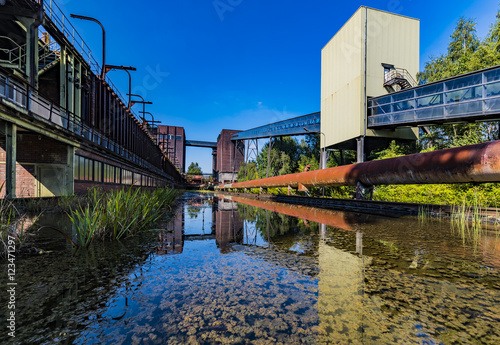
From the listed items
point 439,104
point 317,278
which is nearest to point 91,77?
point 317,278

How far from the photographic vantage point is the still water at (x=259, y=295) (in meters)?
1.24

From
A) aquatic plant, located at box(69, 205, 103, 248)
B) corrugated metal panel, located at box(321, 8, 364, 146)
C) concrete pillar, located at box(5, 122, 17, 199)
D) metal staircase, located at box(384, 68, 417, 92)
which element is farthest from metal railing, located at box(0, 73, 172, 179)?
metal staircase, located at box(384, 68, 417, 92)

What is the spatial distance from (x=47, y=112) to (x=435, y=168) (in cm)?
1305

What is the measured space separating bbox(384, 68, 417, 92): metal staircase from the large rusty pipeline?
44.2 ft

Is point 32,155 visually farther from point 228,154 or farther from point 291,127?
point 228,154

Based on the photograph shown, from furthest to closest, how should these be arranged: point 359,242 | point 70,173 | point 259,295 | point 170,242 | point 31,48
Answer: point 70,173 → point 31,48 → point 170,242 → point 359,242 → point 259,295

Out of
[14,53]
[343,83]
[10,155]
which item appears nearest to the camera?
[10,155]

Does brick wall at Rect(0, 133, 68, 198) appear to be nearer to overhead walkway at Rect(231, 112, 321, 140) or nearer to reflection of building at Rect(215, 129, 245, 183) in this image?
overhead walkway at Rect(231, 112, 321, 140)

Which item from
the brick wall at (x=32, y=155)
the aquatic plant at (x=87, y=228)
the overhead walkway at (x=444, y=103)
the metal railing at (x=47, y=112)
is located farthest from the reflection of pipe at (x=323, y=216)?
the overhead walkway at (x=444, y=103)

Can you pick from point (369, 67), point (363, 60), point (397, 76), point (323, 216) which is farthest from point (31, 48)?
point (397, 76)

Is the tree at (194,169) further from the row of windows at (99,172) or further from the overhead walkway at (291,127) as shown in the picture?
the row of windows at (99,172)

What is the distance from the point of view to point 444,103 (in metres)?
14.2

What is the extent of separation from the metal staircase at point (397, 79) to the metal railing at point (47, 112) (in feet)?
66.4

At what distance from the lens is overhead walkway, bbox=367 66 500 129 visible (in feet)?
41.1
